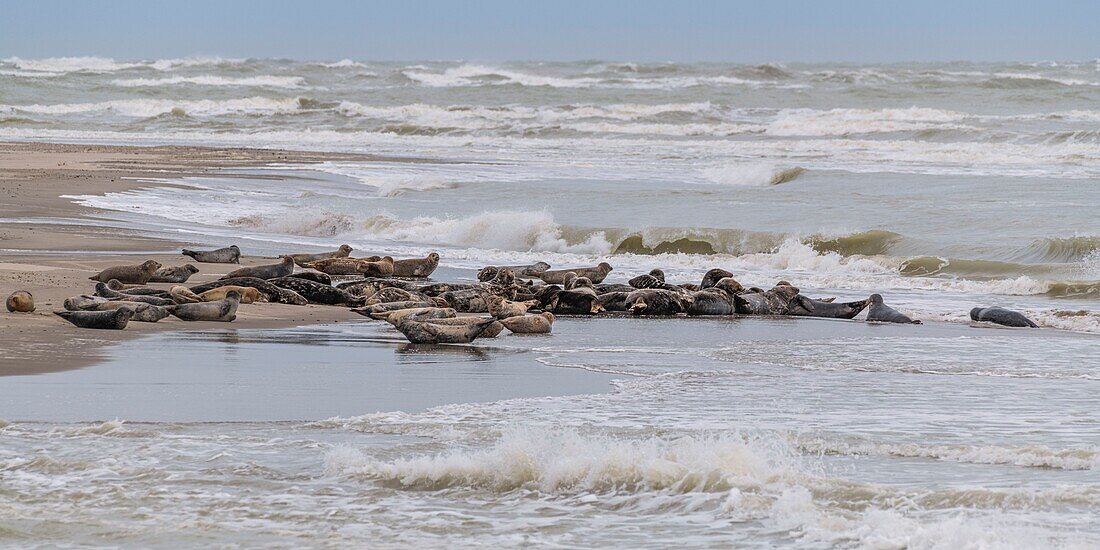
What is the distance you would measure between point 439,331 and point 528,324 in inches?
34.7

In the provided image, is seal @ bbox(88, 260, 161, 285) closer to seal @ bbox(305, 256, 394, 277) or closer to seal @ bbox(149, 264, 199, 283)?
seal @ bbox(149, 264, 199, 283)

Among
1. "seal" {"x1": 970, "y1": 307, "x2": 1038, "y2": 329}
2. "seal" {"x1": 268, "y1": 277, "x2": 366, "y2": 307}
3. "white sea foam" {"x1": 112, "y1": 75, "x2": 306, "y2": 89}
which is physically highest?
"white sea foam" {"x1": 112, "y1": 75, "x2": 306, "y2": 89}

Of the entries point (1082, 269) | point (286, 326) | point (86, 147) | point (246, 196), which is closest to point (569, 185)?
point (246, 196)

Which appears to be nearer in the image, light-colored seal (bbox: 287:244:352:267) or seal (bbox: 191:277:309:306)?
seal (bbox: 191:277:309:306)

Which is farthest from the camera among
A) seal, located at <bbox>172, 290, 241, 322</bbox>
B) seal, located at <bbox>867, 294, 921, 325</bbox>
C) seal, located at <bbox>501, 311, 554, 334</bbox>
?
seal, located at <bbox>867, 294, 921, 325</bbox>

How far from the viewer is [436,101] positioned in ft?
184

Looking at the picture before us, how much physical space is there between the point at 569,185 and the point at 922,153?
13205 millimetres

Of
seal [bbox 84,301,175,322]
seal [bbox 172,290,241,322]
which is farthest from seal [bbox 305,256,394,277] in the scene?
seal [bbox 84,301,175,322]

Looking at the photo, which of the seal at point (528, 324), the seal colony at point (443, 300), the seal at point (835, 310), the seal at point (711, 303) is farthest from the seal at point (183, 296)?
the seal at point (835, 310)

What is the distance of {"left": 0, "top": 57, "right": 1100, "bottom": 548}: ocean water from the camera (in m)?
4.80

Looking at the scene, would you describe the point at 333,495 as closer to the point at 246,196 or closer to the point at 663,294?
the point at 663,294

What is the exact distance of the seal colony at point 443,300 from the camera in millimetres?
9109

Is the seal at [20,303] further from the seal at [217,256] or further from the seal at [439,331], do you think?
the seal at [217,256]

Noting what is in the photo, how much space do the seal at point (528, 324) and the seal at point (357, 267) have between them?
3.19m
